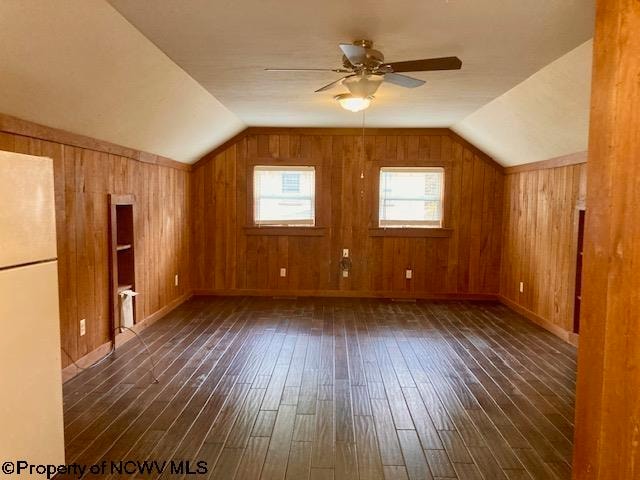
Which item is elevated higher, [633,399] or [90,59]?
[90,59]

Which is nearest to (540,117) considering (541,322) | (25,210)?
→ (541,322)

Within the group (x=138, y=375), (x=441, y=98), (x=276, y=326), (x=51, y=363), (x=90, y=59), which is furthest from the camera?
(x=276, y=326)

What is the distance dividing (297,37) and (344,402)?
254 centimetres

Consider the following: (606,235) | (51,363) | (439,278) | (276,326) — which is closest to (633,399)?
(606,235)

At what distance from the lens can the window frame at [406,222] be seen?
636 cm

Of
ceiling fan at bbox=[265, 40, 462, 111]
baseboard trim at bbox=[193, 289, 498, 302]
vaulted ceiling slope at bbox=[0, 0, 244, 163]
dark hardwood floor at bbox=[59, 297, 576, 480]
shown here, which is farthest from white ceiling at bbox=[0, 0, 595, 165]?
baseboard trim at bbox=[193, 289, 498, 302]

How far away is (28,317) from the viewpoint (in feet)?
6.19

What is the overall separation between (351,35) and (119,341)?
3508mm

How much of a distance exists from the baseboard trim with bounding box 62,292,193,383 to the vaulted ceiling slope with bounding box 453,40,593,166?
444cm

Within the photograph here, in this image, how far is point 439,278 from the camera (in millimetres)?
6473

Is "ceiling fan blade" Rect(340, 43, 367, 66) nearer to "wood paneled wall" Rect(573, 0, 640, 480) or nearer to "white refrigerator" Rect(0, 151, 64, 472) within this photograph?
"wood paneled wall" Rect(573, 0, 640, 480)

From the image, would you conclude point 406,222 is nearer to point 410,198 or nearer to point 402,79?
point 410,198

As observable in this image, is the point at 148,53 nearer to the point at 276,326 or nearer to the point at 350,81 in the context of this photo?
the point at 350,81

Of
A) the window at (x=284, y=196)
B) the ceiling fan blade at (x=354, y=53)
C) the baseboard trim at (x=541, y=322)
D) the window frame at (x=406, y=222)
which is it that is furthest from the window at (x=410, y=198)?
the ceiling fan blade at (x=354, y=53)
